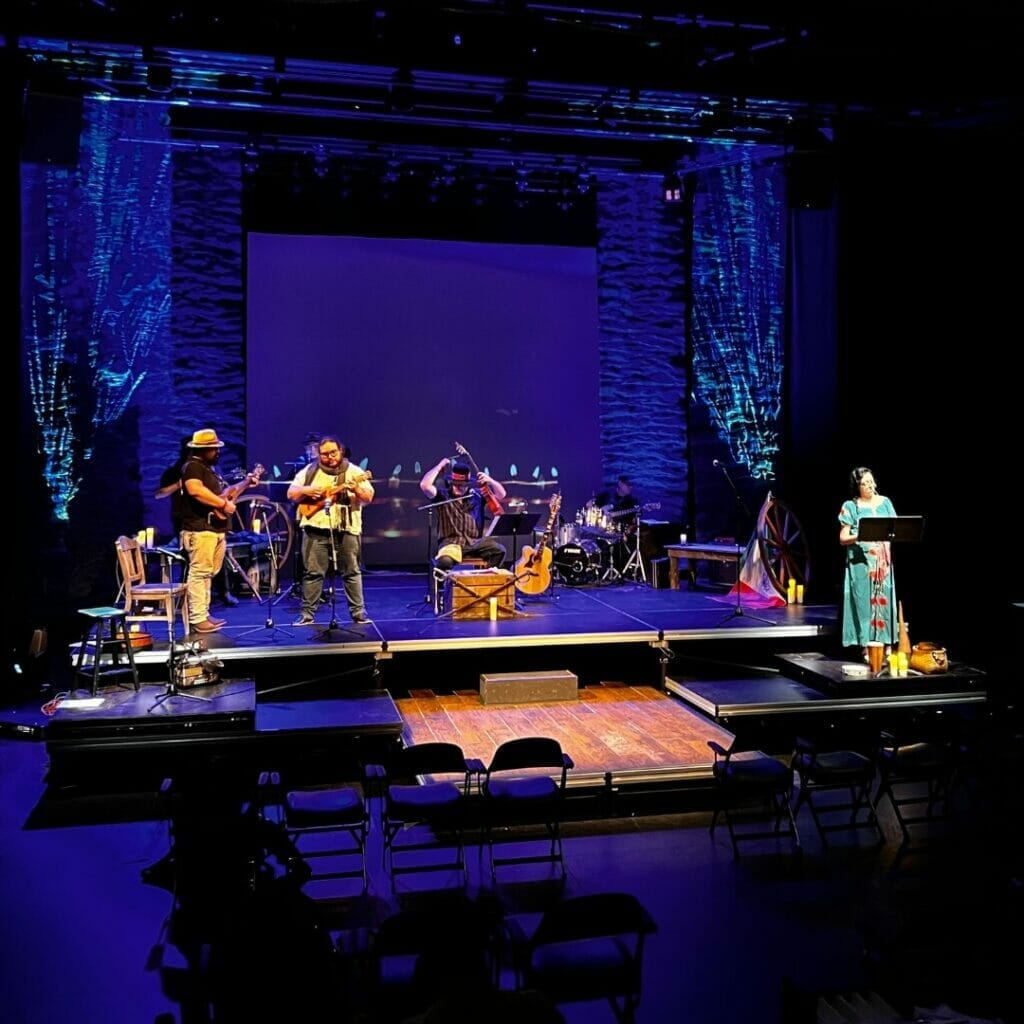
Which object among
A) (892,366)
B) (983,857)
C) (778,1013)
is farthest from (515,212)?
(778,1013)

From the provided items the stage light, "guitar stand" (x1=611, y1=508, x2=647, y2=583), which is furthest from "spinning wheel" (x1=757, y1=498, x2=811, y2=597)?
the stage light

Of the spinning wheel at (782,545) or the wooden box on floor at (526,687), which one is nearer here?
the wooden box on floor at (526,687)

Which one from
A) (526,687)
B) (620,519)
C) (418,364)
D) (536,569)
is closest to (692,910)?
(526,687)

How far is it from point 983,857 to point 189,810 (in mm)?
4209

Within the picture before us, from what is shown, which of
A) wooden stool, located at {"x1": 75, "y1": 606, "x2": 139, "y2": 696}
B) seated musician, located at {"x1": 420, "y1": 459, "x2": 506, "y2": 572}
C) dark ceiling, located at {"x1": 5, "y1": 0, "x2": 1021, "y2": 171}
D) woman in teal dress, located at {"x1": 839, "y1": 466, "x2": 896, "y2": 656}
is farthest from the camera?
seated musician, located at {"x1": 420, "y1": 459, "x2": 506, "y2": 572}

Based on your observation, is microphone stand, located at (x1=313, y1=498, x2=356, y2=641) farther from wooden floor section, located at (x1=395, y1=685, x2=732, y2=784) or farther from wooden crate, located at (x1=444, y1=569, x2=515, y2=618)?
wooden crate, located at (x1=444, y1=569, x2=515, y2=618)

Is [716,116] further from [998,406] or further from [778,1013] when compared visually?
[778,1013]

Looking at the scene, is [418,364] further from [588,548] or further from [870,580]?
[870,580]

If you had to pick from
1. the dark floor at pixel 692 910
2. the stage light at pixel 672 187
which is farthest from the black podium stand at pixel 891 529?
the stage light at pixel 672 187

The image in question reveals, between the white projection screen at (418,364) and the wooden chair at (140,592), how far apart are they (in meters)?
3.45

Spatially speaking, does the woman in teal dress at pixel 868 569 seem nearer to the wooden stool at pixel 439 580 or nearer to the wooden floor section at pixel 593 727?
the wooden floor section at pixel 593 727

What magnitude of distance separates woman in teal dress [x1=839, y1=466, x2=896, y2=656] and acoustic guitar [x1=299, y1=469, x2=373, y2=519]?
394 centimetres

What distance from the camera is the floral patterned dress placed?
8.30 m

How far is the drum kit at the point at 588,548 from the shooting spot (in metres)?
12.1
